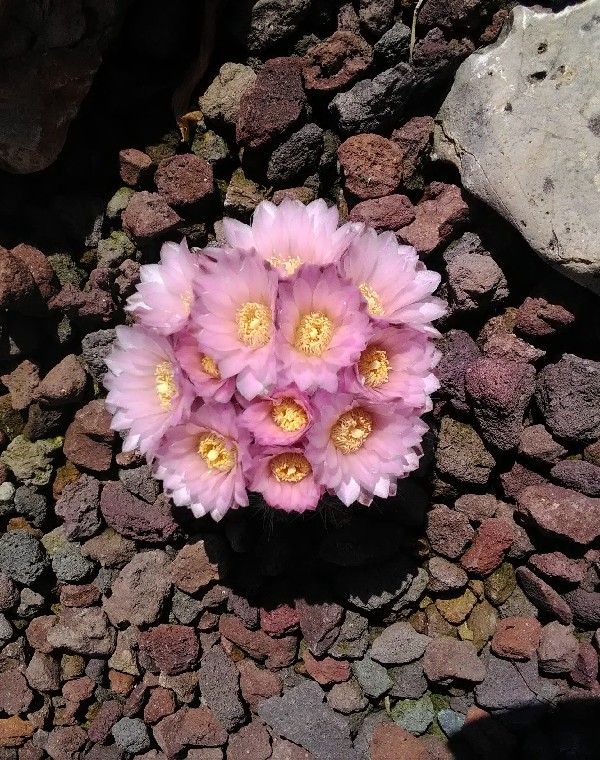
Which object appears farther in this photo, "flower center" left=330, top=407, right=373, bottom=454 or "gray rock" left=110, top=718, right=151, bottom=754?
"gray rock" left=110, top=718, right=151, bottom=754

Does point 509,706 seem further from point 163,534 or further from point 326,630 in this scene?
point 163,534

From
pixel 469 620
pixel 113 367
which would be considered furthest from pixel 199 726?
pixel 113 367

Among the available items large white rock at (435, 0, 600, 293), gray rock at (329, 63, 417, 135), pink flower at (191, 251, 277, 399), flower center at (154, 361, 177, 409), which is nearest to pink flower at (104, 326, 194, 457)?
flower center at (154, 361, 177, 409)

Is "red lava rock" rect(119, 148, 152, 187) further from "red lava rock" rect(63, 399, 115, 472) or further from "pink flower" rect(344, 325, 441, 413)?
"pink flower" rect(344, 325, 441, 413)

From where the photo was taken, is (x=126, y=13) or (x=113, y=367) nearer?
(x=113, y=367)

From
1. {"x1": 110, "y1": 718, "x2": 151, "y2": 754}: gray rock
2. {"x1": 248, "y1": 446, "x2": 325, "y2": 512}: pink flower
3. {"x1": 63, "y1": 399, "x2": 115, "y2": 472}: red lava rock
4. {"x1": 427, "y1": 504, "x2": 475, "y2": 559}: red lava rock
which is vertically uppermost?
{"x1": 248, "y1": 446, "x2": 325, "y2": 512}: pink flower

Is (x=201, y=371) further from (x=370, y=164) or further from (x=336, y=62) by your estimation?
(x=336, y=62)

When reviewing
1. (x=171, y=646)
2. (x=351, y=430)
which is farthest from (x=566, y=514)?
(x=171, y=646)

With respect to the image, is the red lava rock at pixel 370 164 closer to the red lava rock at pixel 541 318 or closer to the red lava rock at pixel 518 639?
the red lava rock at pixel 541 318
